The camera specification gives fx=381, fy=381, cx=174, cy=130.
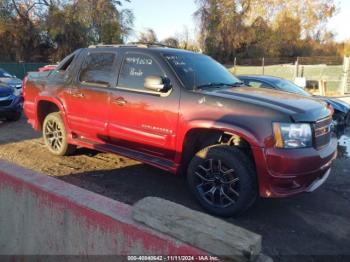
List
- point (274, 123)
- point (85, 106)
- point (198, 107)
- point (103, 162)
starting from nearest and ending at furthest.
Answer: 1. point (274, 123)
2. point (198, 107)
3. point (85, 106)
4. point (103, 162)

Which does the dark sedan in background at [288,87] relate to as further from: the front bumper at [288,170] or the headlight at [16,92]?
the headlight at [16,92]

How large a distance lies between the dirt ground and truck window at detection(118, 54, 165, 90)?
1.40 m

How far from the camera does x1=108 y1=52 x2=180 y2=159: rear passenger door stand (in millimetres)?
4699

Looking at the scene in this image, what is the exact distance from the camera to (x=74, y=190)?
2891 mm

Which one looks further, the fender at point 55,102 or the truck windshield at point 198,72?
the fender at point 55,102

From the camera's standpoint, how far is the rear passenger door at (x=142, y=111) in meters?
4.70

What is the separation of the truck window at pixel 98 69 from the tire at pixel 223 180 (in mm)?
1968

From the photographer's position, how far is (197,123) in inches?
172

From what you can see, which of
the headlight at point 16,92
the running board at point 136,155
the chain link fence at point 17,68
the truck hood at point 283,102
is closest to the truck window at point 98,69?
the running board at point 136,155

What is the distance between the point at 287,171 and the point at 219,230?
197 centimetres

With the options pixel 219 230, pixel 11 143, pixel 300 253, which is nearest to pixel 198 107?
pixel 300 253

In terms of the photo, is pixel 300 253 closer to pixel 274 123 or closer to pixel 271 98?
pixel 274 123

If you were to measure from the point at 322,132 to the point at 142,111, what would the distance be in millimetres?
2202

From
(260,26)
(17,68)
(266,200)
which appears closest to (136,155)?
(266,200)
